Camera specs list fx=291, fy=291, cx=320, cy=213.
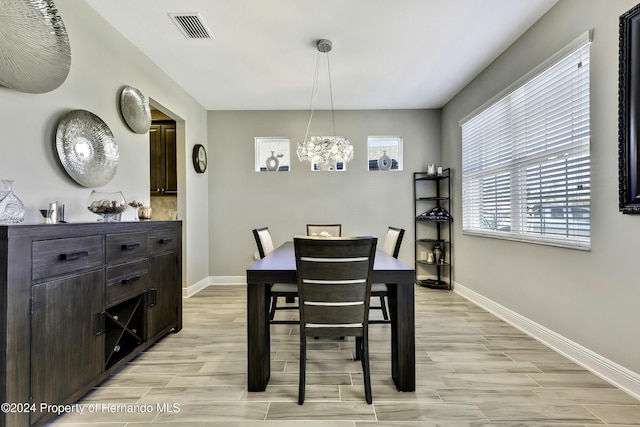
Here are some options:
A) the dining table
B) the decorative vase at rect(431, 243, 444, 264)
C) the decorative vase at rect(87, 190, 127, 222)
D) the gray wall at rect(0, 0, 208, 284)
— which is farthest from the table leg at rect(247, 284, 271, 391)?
the decorative vase at rect(431, 243, 444, 264)

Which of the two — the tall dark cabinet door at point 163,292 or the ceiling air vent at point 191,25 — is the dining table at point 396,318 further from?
the ceiling air vent at point 191,25

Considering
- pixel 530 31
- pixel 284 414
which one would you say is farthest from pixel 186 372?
pixel 530 31

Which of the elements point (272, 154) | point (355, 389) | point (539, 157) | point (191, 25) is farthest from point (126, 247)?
point (539, 157)

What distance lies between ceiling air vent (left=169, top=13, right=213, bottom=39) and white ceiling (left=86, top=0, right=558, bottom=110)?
43mm

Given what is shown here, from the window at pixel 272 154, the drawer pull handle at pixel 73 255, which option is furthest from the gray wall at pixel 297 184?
the drawer pull handle at pixel 73 255

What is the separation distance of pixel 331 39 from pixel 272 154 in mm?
2287

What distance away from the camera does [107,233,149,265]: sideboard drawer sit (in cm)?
190

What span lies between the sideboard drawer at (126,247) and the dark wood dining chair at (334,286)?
4.13ft

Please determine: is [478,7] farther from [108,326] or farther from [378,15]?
[108,326]

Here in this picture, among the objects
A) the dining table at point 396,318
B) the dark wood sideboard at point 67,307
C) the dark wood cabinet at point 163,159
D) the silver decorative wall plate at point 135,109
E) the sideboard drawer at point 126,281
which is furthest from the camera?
the dark wood cabinet at point 163,159

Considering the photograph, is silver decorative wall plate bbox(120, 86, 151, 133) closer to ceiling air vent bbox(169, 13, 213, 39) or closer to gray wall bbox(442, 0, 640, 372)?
ceiling air vent bbox(169, 13, 213, 39)

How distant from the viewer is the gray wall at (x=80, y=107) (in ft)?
5.75

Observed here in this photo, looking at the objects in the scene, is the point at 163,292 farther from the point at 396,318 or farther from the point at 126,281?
the point at 396,318

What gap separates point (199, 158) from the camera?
4.24 metres
